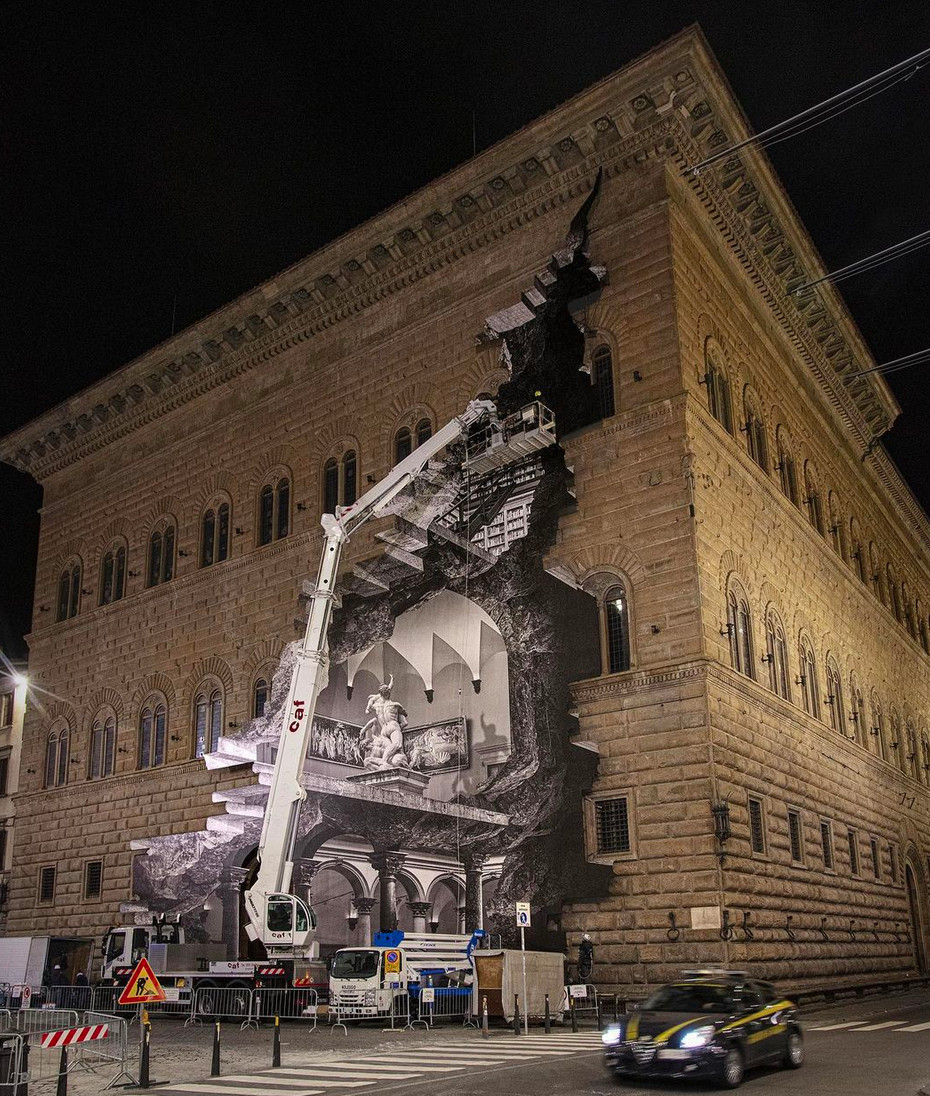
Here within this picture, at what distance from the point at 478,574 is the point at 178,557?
13.1 m

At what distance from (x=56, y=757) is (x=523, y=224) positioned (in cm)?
2349

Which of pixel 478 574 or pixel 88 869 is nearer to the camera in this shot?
pixel 478 574

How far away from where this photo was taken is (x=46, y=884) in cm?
3619

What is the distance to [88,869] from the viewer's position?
34719mm

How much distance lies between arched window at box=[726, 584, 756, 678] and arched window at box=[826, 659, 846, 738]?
6.93 metres

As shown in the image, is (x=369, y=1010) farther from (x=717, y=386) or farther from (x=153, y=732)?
(x=153, y=732)

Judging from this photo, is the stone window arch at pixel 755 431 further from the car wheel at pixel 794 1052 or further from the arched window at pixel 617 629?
the car wheel at pixel 794 1052

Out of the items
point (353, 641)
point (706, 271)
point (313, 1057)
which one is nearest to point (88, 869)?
point (353, 641)

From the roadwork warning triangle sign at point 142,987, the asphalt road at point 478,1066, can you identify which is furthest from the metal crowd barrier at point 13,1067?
the roadwork warning triangle sign at point 142,987

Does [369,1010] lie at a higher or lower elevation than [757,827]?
lower

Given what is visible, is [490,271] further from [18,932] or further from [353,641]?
[18,932]

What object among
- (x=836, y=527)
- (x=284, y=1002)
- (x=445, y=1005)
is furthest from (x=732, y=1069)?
(x=836, y=527)

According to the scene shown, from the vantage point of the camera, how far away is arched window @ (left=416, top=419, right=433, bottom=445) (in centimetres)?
3014

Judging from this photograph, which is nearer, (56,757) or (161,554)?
(161,554)
